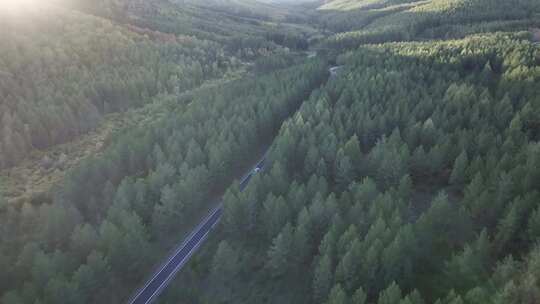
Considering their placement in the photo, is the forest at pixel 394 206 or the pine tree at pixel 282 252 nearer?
the forest at pixel 394 206

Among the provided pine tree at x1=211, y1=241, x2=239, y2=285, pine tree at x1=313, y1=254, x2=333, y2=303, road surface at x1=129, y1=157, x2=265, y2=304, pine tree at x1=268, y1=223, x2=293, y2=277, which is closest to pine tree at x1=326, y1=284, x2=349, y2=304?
pine tree at x1=313, y1=254, x2=333, y2=303

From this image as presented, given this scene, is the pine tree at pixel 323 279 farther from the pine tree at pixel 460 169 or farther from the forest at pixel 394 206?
the pine tree at pixel 460 169

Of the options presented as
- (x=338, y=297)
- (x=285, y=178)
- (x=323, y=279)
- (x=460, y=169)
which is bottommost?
(x=323, y=279)

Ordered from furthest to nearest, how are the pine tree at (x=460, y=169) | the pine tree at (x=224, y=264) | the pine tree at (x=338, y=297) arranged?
the pine tree at (x=460, y=169) → the pine tree at (x=224, y=264) → the pine tree at (x=338, y=297)

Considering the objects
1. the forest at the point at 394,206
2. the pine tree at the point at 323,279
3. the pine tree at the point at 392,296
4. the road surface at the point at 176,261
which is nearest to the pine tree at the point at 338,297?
the forest at the point at 394,206

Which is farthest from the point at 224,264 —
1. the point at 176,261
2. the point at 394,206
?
the point at 394,206

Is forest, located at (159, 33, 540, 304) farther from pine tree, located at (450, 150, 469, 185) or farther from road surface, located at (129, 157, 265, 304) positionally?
road surface, located at (129, 157, 265, 304)

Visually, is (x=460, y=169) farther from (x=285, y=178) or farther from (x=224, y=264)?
(x=224, y=264)
